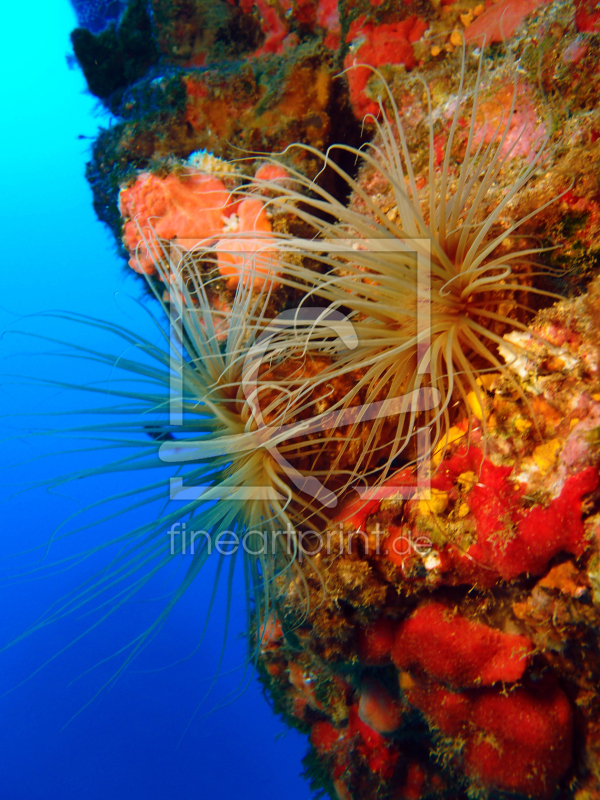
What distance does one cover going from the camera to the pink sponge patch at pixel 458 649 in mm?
1947

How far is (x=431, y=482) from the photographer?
1.97 metres

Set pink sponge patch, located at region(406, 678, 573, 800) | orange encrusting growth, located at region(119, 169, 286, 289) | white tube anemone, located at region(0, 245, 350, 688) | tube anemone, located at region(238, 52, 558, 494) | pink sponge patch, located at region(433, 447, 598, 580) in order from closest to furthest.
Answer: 1. pink sponge patch, located at region(433, 447, 598, 580)
2. tube anemone, located at region(238, 52, 558, 494)
3. pink sponge patch, located at region(406, 678, 573, 800)
4. white tube anemone, located at region(0, 245, 350, 688)
5. orange encrusting growth, located at region(119, 169, 286, 289)

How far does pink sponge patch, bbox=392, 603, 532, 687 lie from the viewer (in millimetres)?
1947

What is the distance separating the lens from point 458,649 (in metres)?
2.05

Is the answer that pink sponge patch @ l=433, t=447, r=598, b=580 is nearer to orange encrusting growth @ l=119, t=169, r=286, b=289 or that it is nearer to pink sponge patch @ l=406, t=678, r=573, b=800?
pink sponge patch @ l=406, t=678, r=573, b=800

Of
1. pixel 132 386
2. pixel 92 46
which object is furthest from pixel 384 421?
pixel 92 46

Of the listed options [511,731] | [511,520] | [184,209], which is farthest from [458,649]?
[184,209]

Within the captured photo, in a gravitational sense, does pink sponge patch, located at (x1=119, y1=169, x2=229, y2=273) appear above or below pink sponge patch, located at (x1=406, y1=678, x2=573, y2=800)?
above

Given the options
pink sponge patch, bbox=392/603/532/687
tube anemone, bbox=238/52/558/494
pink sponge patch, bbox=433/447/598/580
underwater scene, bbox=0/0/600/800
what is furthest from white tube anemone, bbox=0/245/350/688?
pink sponge patch, bbox=433/447/598/580

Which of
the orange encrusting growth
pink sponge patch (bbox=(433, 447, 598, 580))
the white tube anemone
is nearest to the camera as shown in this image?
pink sponge patch (bbox=(433, 447, 598, 580))

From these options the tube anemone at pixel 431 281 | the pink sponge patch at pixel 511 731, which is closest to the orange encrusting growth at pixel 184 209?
the tube anemone at pixel 431 281

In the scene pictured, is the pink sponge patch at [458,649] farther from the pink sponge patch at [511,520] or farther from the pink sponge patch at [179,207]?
the pink sponge patch at [179,207]

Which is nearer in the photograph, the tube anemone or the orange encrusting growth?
the tube anemone

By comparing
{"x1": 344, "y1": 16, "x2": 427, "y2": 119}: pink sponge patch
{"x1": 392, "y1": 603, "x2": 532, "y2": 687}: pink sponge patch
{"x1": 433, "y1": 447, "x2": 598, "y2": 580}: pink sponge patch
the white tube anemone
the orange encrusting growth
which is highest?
{"x1": 344, "y1": 16, "x2": 427, "y2": 119}: pink sponge patch
